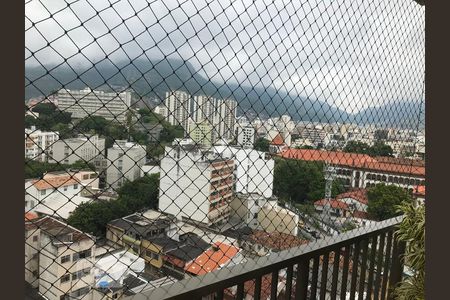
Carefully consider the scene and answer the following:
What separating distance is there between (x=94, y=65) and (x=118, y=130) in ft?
0.62

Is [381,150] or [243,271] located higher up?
[381,150]

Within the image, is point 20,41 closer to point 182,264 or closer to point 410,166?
point 182,264

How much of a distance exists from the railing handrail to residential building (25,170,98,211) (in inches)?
13.9

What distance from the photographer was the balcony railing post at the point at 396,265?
235cm

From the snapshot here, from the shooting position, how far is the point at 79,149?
948mm

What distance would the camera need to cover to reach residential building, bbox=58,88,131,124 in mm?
927

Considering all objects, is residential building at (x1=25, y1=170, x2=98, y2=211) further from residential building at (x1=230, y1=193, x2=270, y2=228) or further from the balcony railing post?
the balcony railing post

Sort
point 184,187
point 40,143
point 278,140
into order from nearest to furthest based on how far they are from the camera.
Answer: point 40,143 → point 184,187 → point 278,140

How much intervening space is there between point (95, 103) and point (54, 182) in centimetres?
22

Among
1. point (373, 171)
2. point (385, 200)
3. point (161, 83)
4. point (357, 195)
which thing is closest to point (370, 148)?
point (373, 171)

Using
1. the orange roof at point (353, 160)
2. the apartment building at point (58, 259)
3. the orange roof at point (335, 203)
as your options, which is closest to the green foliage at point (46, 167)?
the apartment building at point (58, 259)

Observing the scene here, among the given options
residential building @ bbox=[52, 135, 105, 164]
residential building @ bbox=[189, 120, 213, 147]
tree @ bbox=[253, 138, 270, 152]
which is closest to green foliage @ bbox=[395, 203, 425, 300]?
tree @ bbox=[253, 138, 270, 152]

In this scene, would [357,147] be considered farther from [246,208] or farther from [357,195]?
[246,208]

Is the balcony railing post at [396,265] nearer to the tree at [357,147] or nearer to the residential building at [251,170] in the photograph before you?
the tree at [357,147]
